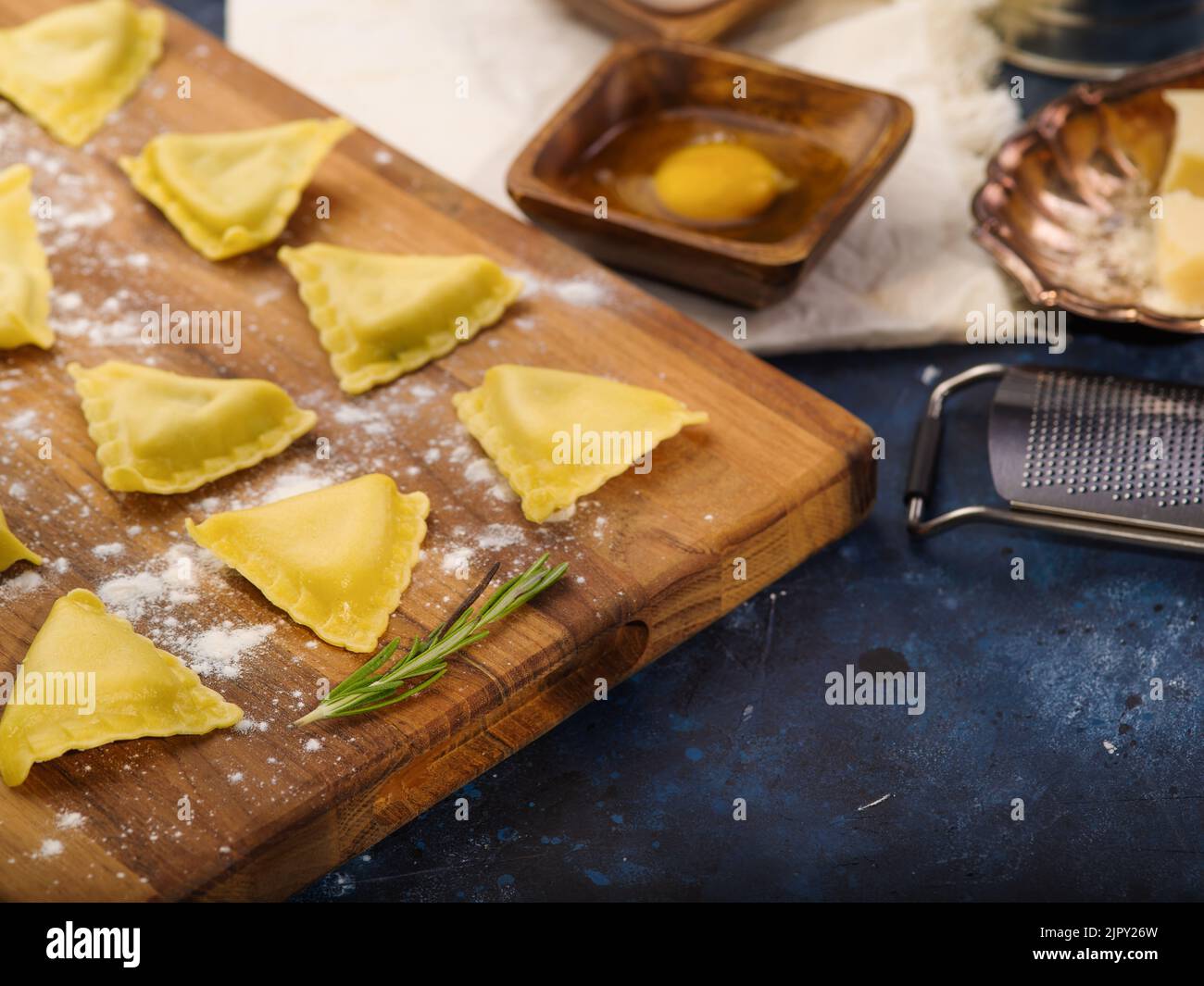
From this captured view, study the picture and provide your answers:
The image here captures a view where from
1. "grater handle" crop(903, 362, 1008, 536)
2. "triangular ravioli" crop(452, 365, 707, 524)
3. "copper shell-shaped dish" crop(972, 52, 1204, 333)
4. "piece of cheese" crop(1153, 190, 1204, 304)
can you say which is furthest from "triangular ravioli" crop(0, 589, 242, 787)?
"piece of cheese" crop(1153, 190, 1204, 304)

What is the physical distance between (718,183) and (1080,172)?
86cm

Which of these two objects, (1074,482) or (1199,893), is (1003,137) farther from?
(1199,893)

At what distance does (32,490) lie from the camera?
2678 millimetres

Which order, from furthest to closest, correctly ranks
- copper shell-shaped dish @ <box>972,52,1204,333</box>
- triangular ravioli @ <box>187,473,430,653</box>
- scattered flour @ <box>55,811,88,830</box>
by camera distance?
copper shell-shaped dish @ <box>972,52,1204,333</box> → triangular ravioli @ <box>187,473,430,653</box> → scattered flour @ <box>55,811,88,830</box>

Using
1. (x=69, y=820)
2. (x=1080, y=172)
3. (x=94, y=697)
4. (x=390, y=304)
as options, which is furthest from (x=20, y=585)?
(x=1080, y=172)

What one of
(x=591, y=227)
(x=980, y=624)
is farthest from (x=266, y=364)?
(x=980, y=624)

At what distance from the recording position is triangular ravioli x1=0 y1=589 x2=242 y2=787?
222 cm

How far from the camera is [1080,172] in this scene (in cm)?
335

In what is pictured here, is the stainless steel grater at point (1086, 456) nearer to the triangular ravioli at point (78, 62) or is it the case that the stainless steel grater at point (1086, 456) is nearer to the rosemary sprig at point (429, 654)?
the rosemary sprig at point (429, 654)

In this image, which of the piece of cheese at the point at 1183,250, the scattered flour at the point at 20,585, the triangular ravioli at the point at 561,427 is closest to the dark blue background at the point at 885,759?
the triangular ravioli at the point at 561,427

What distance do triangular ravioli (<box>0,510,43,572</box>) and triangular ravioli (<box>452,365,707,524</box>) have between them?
83cm

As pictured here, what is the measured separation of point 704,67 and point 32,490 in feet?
6.16

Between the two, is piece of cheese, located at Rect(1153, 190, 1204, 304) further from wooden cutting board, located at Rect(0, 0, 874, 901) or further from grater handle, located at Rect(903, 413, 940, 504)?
wooden cutting board, located at Rect(0, 0, 874, 901)

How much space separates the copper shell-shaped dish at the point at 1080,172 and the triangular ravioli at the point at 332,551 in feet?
4.96
